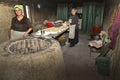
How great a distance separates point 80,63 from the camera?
14.9 feet

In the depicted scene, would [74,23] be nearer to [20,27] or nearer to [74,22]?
[74,22]

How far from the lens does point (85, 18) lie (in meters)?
7.71

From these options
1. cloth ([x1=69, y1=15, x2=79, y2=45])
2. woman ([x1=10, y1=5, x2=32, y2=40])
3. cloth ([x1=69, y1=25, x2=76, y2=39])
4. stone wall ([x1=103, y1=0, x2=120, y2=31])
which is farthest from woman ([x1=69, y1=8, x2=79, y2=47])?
woman ([x1=10, y1=5, x2=32, y2=40])

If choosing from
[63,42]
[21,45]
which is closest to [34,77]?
[21,45]

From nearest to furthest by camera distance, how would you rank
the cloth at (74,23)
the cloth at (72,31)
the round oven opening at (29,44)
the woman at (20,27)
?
the round oven opening at (29,44)
the woman at (20,27)
the cloth at (72,31)
the cloth at (74,23)

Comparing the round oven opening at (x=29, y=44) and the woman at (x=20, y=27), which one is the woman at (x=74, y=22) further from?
the round oven opening at (x=29, y=44)

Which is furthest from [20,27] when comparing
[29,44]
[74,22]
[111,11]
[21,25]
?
[111,11]

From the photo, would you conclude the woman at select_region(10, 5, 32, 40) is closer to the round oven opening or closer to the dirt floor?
the round oven opening

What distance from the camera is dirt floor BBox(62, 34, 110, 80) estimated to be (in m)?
3.80

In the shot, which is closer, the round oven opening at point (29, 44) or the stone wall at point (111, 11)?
the round oven opening at point (29, 44)

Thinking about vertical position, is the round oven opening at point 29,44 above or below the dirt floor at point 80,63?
above

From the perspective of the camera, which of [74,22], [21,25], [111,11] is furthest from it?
[74,22]

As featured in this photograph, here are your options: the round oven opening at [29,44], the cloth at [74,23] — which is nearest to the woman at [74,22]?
the cloth at [74,23]

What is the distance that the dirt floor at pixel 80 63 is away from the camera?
150 inches
